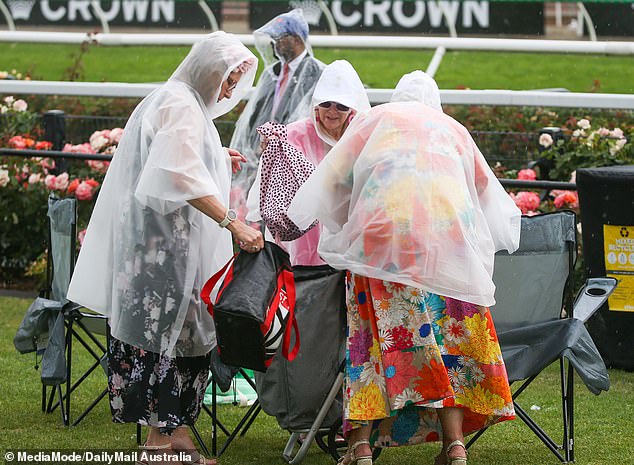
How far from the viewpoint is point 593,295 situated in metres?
5.11

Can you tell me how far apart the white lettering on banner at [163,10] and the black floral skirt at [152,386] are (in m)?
14.5

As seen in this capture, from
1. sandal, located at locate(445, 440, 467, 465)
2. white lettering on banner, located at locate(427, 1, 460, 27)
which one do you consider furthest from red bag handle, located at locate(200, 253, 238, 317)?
white lettering on banner, located at locate(427, 1, 460, 27)

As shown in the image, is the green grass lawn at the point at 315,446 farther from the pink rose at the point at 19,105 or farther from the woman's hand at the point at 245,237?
the pink rose at the point at 19,105

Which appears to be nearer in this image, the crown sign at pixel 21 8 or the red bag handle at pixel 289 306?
the red bag handle at pixel 289 306

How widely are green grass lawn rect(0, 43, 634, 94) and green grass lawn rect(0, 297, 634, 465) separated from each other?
28.8 ft

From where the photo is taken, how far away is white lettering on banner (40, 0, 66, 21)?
1875cm

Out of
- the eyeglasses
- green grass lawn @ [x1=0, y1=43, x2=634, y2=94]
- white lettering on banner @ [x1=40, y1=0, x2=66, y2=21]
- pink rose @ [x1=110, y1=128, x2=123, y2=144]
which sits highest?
the eyeglasses

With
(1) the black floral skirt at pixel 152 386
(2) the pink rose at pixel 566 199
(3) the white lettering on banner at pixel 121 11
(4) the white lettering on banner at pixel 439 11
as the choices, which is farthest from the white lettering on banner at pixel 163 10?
(1) the black floral skirt at pixel 152 386

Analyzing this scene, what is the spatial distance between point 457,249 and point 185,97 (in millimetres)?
1175

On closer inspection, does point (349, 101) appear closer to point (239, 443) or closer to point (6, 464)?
point (239, 443)

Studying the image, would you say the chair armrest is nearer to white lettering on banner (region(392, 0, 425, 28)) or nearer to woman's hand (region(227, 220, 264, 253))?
woman's hand (region(227, 220, 264, 253))

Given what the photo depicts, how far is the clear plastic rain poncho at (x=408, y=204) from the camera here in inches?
173

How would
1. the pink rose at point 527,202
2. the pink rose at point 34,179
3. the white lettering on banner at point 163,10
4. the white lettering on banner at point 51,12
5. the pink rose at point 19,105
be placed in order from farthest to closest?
the white lettering on banner at point 51,12
the white lettering on banner at point 163,10
the pink rose at point 19,105
the pink rose at point 34,179
the pink rose at point 527,202

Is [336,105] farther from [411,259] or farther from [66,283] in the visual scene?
[66,283]
